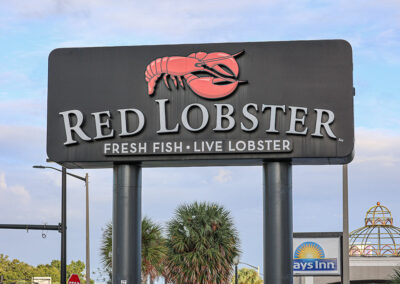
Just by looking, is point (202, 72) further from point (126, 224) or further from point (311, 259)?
point (311, 259)

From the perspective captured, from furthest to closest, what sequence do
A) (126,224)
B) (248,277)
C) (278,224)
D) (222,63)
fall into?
(248,277) < (222,63) < (126,224) < (278,224)

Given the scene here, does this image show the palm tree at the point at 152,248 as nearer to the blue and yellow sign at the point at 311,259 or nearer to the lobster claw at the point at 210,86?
the blue and yellow sign at the point at 311,259

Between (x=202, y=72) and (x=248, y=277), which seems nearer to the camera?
(x=202, y=72)

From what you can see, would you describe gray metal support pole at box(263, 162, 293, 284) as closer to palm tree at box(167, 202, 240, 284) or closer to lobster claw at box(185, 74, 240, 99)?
lobster claw at box(185, 74, 240, 99)

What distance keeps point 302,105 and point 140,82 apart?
5.73 metres

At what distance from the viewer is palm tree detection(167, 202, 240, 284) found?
46.1 meters

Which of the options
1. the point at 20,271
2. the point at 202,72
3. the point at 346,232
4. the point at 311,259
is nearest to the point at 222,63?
the point at 202,72

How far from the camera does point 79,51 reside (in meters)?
26.8

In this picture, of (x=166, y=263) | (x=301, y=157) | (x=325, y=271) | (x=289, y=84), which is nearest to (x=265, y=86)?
(x=289, y=84)

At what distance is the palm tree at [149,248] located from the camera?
50.0 metres

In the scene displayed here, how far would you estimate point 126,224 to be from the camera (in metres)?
25.7

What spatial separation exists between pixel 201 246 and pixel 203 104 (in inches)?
863

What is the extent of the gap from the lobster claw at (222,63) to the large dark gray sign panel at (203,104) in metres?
0.03

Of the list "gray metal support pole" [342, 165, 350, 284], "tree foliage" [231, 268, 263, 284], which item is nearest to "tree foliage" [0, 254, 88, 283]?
"tree foliage" [231, 268, 263, 284]
